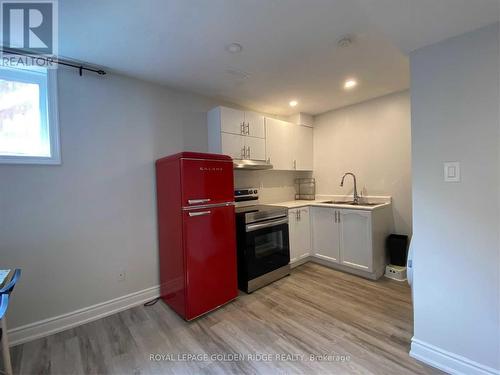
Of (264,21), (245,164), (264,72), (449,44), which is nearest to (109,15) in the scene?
(264,21)

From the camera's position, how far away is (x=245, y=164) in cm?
293

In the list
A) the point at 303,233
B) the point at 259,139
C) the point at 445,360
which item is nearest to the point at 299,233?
the point at 303,233

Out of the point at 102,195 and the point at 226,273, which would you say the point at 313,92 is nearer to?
the point at 226,273

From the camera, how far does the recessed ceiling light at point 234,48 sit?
187cm

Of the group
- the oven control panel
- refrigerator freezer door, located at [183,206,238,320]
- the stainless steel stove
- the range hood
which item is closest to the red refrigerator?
refrigerator freezer door, located at [183,206,238,320]

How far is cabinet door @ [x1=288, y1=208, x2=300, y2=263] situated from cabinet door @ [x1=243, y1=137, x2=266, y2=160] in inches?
35.2

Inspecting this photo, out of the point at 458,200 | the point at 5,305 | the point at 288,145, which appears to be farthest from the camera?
the point at 288,145

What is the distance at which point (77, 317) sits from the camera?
81.4 inches

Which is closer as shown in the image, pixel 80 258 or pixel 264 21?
pixel 264 21

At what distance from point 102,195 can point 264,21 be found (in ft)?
6.86

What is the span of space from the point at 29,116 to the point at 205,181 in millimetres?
1627

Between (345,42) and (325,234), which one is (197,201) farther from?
(325,234)

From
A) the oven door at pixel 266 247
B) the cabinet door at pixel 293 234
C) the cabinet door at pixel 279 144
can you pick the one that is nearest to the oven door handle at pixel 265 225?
the oven door at pixel 266 247

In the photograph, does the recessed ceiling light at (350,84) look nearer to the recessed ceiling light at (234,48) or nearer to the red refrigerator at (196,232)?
the recessed ceiling light at (234,48)
